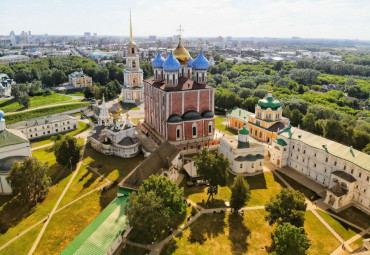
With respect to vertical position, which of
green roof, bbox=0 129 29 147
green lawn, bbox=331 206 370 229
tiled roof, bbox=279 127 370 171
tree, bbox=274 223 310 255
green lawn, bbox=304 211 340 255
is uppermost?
green roof, bbox=0 129 29 147

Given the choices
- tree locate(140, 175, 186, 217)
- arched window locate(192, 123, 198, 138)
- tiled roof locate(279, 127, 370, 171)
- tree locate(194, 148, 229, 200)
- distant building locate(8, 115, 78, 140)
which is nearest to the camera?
tree locate(140, 175, 186, 217)

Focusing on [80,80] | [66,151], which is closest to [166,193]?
[66,151]

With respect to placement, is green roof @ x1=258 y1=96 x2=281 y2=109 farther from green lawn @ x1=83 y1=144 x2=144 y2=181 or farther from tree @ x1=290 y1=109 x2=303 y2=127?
green lawn @ x1=83 y1=144 x2=144 y2=181

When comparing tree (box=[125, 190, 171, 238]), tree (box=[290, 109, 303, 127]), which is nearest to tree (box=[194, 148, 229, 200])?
tree (box=[125, 190, 171, 238])

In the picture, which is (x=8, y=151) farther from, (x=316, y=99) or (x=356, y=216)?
(x=316, y=99)

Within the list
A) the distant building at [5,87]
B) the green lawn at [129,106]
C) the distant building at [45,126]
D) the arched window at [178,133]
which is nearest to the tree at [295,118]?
the arched window at [178,133]

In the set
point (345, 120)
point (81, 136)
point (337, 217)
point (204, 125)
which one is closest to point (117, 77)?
point (81, 136)
